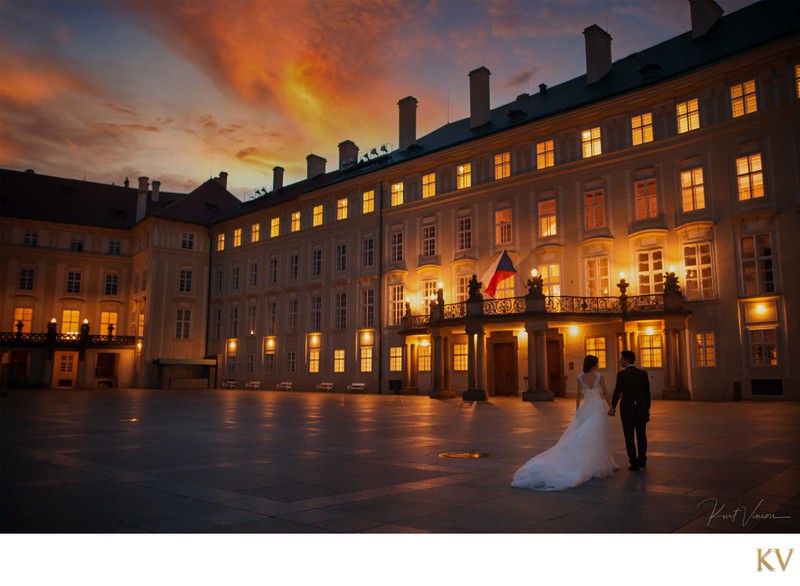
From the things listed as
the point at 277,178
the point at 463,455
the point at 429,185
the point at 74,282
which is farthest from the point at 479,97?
the point at 74,282

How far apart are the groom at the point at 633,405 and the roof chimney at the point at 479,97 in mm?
34720

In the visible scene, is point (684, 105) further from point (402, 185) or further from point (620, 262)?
point (402, 185)

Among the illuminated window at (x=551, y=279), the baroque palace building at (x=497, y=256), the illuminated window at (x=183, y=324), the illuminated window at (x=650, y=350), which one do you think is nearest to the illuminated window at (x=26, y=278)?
the baroque palace building at (x=497, y=256)

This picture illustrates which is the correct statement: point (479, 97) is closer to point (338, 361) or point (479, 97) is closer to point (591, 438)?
point (338, 361)

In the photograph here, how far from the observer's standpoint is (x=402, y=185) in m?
43.5

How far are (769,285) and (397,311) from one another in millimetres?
21648

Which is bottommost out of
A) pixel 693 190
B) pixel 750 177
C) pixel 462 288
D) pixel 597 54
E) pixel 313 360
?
pixel 313 360

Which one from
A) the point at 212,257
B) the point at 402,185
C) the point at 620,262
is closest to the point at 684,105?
the point at 620,262

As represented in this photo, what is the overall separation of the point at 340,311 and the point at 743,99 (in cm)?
2828

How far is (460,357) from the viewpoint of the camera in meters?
38.2

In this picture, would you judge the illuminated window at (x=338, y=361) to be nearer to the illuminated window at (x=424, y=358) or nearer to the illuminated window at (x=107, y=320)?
the illuminated window at (x=424, y=358)

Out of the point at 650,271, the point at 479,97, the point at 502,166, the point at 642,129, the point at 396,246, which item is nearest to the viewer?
the point at 650,271
